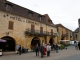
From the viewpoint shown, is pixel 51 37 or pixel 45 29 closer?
pixel 45 29

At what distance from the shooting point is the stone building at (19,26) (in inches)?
730

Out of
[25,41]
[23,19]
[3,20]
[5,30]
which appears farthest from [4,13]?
[25,41]

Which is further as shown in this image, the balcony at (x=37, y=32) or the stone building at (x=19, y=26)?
the balcony at (x=37, y=32)

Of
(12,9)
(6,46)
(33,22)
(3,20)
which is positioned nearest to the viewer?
(3,20)

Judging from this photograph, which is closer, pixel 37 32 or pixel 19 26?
pixel 19 26

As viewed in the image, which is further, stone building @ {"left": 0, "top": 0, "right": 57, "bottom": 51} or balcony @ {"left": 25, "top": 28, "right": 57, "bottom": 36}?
balcony @ {"left": 25, "top": 28, "right": 57, "bottom": 36}

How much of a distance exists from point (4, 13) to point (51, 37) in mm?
15427

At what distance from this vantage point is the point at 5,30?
1828 cm

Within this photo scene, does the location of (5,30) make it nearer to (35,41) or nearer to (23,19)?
(23,19)

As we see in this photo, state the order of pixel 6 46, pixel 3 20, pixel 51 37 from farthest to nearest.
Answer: pixel 51 37, pixel 6 46, pixel 3 20

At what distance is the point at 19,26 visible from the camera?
2067cm

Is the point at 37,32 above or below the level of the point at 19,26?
below

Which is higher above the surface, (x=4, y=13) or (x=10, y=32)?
(x=4, y=13)

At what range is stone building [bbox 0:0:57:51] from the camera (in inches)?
730
